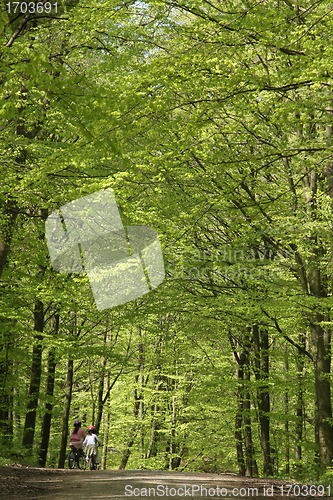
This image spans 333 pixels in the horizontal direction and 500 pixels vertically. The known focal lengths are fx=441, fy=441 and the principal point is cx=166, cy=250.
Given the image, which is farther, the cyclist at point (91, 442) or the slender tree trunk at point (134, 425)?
the slender tree trunk at point (134, 425)

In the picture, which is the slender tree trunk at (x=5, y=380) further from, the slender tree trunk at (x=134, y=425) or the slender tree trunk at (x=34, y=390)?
the slender tree trunk at (x=134, y=425)

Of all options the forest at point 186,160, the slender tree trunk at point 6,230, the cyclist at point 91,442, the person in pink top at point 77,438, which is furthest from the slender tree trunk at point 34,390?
the slender tree trunk at point 6,230

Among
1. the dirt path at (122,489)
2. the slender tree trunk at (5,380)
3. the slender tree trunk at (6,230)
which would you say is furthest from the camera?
the slender tree trunk at (5,380)

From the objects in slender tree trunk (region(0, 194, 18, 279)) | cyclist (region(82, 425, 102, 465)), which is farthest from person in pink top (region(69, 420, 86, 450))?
slender tree trunk (region(0, 194, 18, 279))

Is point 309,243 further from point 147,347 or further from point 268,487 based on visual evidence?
point 147,347

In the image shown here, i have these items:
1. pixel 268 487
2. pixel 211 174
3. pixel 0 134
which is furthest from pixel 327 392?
pixel 0 134

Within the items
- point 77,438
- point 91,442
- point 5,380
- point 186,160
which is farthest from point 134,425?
point 186,160

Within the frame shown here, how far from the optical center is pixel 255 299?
1121 centimetres

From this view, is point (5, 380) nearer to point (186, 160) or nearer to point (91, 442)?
point (91, 442)

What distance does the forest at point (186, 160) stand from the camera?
21.6 feet

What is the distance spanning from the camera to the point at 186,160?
8938mm

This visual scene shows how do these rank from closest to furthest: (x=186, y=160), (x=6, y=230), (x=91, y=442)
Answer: (x=186, y=160)
(x=6, y=230)
(x=91, y=442)

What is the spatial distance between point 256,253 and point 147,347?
1245 centimetres

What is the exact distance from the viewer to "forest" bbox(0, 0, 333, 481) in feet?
21.6
